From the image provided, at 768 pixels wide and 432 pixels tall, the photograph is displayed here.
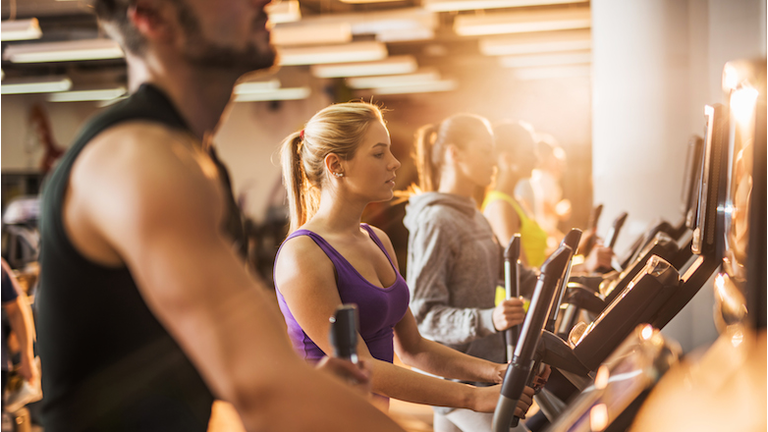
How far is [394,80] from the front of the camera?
8.38 metres

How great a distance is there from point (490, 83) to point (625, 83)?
483cm

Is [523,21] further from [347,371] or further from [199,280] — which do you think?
[199,280]

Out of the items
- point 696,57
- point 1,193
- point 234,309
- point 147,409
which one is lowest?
point 1,193

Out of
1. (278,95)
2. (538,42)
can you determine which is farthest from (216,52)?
(278,95)

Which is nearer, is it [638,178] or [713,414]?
[713,414]

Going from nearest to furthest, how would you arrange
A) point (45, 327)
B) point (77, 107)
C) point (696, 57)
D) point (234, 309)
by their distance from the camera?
point (234, 309), point (45, 327), point (696, 57), point (77, 107)

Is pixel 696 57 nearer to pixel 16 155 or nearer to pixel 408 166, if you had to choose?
pixel 408 166

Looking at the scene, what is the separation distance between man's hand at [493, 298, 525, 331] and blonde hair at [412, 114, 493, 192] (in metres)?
0.74

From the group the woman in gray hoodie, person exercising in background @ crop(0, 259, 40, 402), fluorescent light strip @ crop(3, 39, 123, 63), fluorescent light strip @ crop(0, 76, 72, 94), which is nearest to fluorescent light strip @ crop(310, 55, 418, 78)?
fluorescent light strip @ crop(3, 39, 123, 63)

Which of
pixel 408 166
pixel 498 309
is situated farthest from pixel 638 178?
pixel 408 166

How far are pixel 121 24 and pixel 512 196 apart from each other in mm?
2231

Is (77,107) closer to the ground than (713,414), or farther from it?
farther from it

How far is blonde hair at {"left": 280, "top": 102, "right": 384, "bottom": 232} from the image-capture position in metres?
1.45

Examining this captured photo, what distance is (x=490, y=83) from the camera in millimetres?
8086
